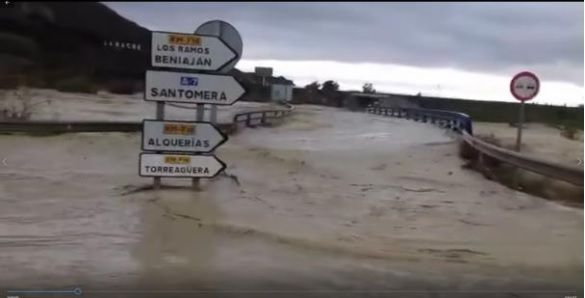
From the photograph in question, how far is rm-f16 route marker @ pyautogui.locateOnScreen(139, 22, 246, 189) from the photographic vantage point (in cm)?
326

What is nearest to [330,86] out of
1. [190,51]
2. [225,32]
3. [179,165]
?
[225,32]

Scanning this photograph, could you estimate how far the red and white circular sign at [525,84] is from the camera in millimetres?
3395

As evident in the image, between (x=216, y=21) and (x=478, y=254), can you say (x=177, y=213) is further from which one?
(x=478, y=254)

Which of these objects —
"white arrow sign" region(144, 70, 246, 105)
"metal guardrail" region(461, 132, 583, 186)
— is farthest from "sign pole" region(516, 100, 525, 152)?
"white arrow sign" region(144, 70, 246, 105)

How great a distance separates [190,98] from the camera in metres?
3.37

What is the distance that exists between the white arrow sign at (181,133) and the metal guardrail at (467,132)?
2.37ft

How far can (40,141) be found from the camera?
10.7ft

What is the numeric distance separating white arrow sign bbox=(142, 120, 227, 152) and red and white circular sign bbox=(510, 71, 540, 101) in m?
1.31

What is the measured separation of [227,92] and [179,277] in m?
0.83

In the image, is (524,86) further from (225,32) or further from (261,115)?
(225,32)

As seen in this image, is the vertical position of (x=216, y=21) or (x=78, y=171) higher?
(x=216, y=21)

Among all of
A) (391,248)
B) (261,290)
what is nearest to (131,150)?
(261,290)

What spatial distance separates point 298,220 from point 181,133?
655mm

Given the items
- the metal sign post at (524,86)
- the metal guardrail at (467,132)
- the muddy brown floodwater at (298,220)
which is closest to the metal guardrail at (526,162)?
the metal guardrail at (467,132)
